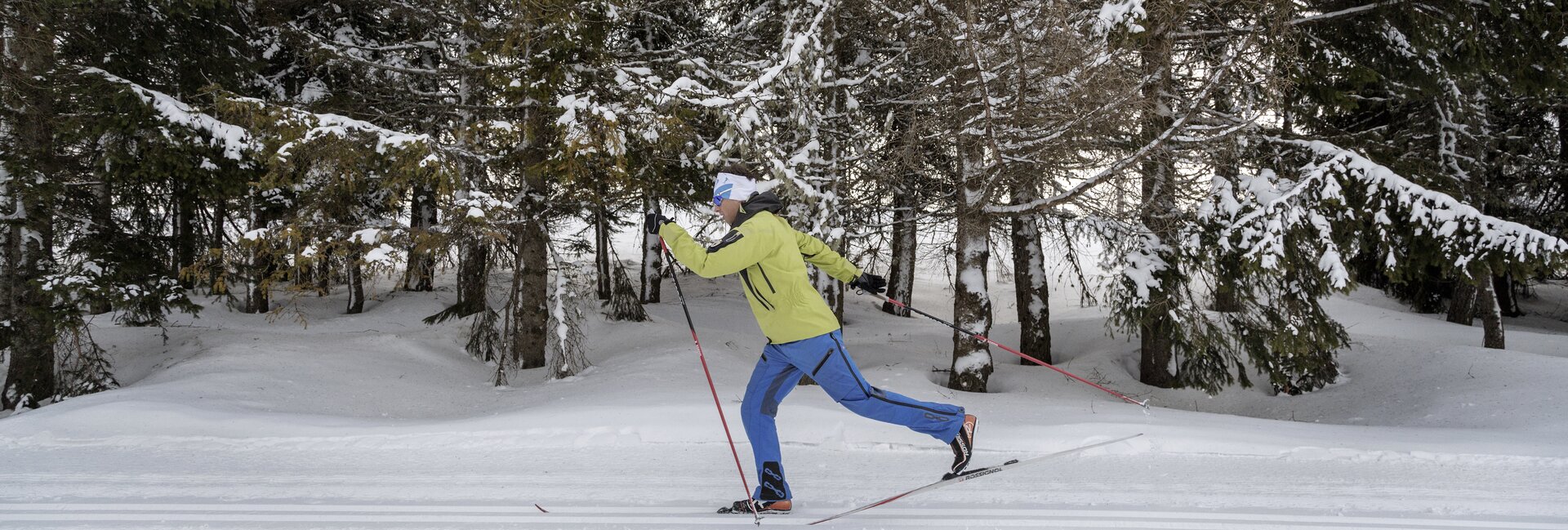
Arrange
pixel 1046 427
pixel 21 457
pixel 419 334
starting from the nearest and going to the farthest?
pixel 21 457
pixel 1046 427
pixel 419 334

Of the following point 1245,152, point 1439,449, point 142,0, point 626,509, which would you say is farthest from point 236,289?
point 1439,449

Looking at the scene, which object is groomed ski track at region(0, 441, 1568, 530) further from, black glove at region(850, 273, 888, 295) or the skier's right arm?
the skier's right arm

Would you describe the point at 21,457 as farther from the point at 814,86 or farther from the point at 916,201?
the point at 916,201

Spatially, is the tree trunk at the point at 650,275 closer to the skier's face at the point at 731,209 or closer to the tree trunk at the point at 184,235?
the tree trunk at the point at 184,235

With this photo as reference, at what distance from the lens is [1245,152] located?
8.12 meters

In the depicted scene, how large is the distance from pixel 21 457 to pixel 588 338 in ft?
23.4

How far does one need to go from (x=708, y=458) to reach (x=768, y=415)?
1149 millimetres

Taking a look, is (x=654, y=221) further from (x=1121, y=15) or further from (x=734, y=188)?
(x=1121, y=15)

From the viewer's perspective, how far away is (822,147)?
8625 millimetres

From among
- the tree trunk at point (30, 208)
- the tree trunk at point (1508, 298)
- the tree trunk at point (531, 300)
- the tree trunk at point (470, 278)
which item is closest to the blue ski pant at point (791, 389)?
the tree trunk at point (531, 300)

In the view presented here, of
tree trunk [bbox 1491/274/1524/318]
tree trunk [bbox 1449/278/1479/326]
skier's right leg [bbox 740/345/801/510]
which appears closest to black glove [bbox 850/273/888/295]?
skier's right leg [bbox 740/345/801/510]

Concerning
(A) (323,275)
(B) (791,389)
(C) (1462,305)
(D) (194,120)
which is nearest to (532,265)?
(A) (323,275)

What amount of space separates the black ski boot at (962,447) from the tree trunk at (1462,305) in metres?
16.4

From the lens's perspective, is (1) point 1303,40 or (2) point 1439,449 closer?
(2) point 1439,449
